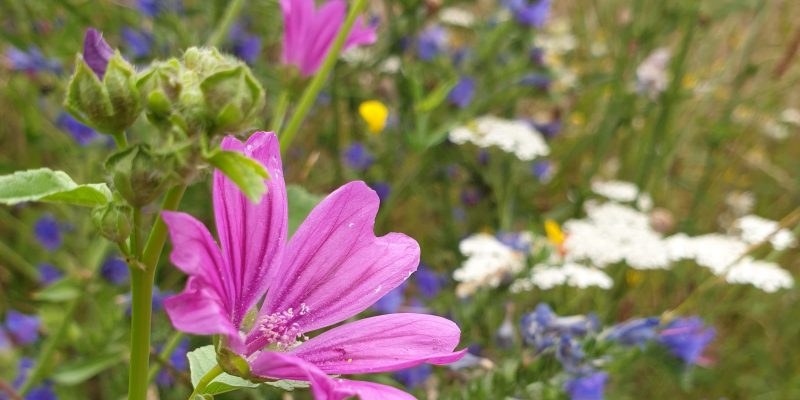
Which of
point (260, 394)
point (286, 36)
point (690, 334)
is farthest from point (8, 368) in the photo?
point (690, 334)

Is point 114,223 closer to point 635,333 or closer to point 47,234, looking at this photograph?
point 635,333

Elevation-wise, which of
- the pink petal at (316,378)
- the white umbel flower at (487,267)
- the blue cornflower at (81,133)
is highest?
the blue cornflower at (81,133)

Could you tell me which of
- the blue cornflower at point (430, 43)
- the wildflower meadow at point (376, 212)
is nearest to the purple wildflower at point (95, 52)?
the wildflower meadow at point (376, 212)

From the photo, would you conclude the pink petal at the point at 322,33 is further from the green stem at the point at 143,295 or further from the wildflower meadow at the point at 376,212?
the green stem at the point at 143,295

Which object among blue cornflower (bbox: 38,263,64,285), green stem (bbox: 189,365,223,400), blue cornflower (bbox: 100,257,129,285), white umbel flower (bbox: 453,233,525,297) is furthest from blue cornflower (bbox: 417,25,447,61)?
green stem (bbox: 189,365,223,400)

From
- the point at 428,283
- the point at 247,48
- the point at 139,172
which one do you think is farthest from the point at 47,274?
the point at 139,172

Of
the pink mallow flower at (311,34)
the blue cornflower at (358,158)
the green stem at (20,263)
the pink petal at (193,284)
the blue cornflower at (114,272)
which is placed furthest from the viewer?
the blue cornflower at (358,158)
